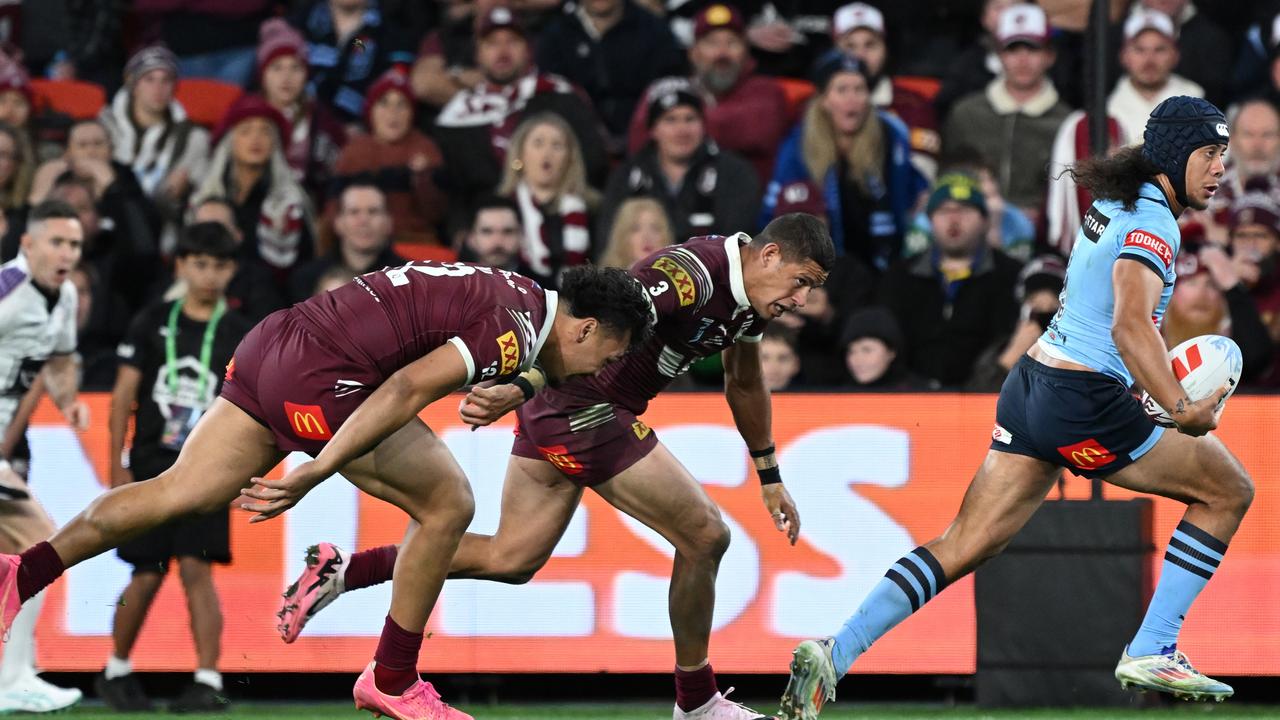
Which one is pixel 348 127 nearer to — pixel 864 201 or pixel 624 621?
pixel 864 201

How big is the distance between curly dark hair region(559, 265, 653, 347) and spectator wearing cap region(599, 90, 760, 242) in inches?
181

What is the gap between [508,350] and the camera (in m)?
6.83

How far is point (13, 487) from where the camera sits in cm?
923

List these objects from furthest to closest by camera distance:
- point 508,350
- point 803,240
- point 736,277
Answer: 1. point 736,277
2. point 803,240
3. point 508,350

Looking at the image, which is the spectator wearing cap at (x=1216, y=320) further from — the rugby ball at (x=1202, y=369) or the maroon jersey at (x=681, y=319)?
the maroon jersey at (x=681, y=319)

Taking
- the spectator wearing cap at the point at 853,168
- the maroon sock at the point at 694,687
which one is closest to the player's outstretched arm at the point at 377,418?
the maroon sock at the point at 694,687

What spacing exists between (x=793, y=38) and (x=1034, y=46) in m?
2.03

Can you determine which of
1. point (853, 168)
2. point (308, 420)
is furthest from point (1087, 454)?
point (853, 168)

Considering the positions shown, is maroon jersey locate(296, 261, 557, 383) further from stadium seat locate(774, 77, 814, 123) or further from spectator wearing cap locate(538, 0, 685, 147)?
spectator wearing cap locate(538, 0, 685, 147)

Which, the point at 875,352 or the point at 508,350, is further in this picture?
the point at 875,352

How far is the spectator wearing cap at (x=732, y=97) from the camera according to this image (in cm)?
1252

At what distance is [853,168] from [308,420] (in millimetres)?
5683

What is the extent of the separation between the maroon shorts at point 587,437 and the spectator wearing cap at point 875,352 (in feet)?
9.04

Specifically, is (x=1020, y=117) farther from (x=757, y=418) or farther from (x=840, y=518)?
(x=757, y=418)
